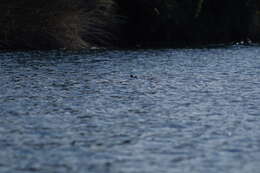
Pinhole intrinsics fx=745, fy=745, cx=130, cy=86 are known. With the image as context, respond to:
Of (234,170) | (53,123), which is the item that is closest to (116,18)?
(53,123)

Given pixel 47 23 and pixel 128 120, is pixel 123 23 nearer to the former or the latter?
pixel 47 23

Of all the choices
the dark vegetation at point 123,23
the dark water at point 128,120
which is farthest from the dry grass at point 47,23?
the dark water at point 128,120

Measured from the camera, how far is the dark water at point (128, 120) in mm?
13367

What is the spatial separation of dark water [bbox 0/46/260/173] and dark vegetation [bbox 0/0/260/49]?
1452cm

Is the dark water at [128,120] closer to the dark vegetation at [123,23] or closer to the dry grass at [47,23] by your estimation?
the dry grass at [47,23]

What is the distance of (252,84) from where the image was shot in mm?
27906

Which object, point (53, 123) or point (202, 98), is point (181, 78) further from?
point (53, 123)

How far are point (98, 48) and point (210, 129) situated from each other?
36.4 m

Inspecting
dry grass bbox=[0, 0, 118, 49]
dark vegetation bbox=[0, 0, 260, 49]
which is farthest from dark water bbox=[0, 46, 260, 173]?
dark vegetation bbox=[0, 0, 260, 49]

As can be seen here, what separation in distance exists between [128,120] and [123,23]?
43.3 m

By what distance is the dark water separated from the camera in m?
13.4

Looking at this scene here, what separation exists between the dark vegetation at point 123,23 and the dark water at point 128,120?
47.6ft

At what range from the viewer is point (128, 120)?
18453 millimetres

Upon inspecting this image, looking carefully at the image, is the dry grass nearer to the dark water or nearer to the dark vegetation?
the dark vegetation
